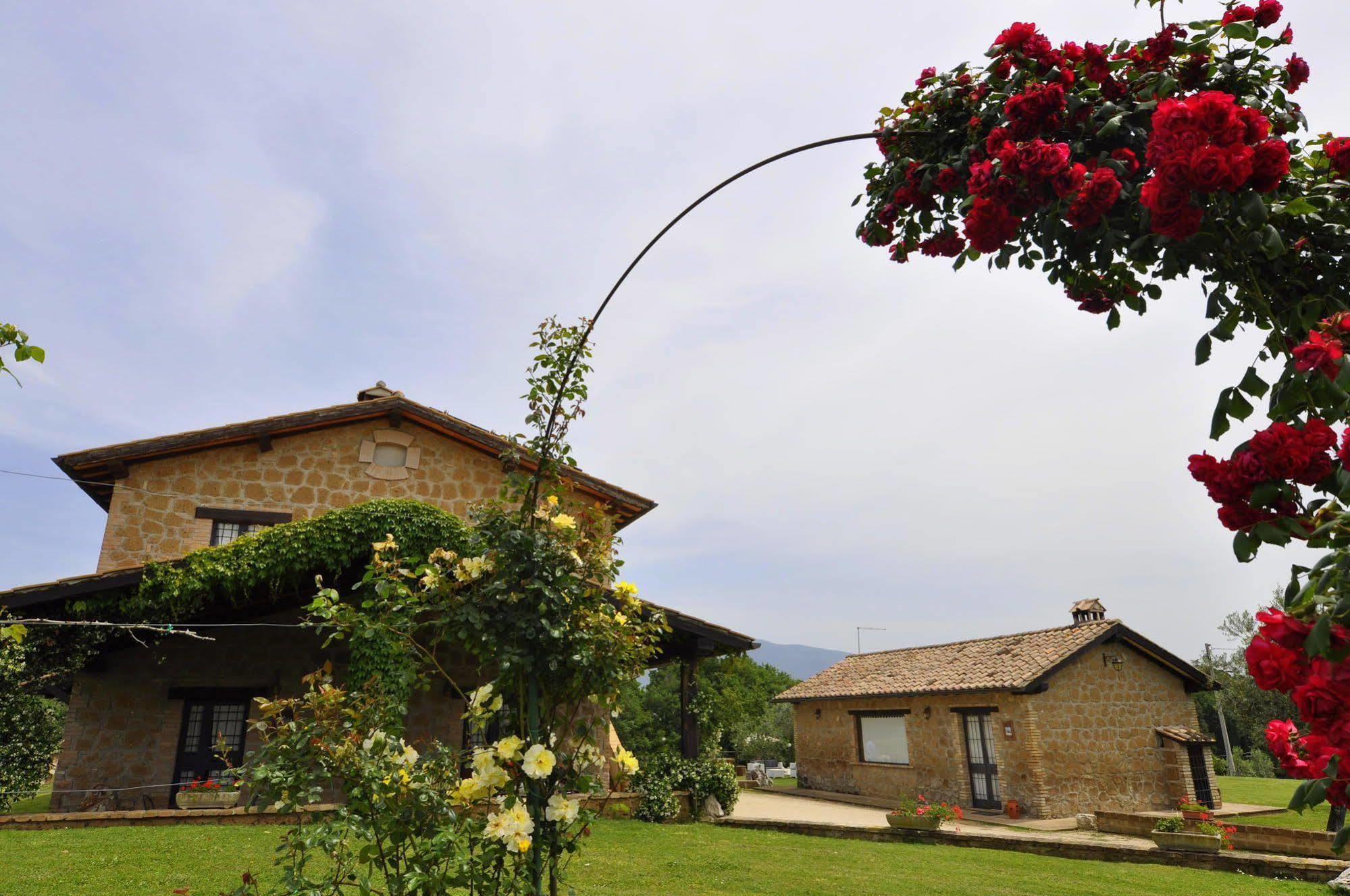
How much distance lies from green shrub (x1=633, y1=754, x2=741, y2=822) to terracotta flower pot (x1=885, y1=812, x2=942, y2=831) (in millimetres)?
2551

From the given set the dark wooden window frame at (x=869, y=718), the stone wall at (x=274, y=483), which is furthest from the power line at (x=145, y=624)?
the dark wooden window frame at (x=869, y=718)

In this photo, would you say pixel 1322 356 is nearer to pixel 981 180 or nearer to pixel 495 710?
pixel 981 180

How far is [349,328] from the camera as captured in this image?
7512mm

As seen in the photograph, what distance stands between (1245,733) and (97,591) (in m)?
37.9

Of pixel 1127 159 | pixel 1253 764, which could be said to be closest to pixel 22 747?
pixel 1127 159

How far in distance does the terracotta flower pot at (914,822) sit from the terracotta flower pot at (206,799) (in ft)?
31.6

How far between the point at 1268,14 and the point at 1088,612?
18.9m

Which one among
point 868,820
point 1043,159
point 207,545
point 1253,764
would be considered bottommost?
point 1253,764

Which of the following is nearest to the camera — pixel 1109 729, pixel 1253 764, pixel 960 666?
pixel 1109 729

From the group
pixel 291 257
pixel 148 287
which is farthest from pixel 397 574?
pixel 148 287

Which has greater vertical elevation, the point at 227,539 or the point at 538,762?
the point at 227,539

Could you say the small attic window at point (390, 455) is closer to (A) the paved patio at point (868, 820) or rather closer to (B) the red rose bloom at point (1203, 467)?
(A) the paved patio at point (868, 820)

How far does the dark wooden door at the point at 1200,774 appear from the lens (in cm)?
1700

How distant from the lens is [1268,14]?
249 cm
